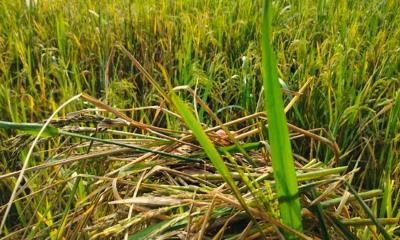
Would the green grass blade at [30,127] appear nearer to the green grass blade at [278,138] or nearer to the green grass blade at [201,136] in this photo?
the green grass blade at [201,136]

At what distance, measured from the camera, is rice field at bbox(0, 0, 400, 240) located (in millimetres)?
708

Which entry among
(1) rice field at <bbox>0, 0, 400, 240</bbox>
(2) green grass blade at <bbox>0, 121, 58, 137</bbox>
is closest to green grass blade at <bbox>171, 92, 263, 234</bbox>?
(1) rice field at <bbox>0, 0, 400, 240</bbox>

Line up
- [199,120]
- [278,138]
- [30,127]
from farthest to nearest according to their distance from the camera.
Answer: [199,120]
[30,127]
[278,138]

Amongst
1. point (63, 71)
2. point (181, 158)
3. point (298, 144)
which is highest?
point (181, 158)

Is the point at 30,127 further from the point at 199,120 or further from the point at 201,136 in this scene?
the point at 199,120

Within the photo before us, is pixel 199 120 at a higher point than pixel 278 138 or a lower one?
lower

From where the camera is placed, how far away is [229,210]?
72cm

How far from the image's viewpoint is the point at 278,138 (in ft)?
2.00

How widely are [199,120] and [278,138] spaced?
509 mm

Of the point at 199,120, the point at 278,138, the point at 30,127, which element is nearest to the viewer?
the point at 278,138

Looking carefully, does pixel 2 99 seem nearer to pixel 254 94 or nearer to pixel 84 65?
pixel 84 65

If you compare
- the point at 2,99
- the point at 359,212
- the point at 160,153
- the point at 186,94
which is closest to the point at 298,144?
the point at 186,94

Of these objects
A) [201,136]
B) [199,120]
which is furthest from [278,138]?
[199,120]

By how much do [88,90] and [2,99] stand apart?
10.5 inches
